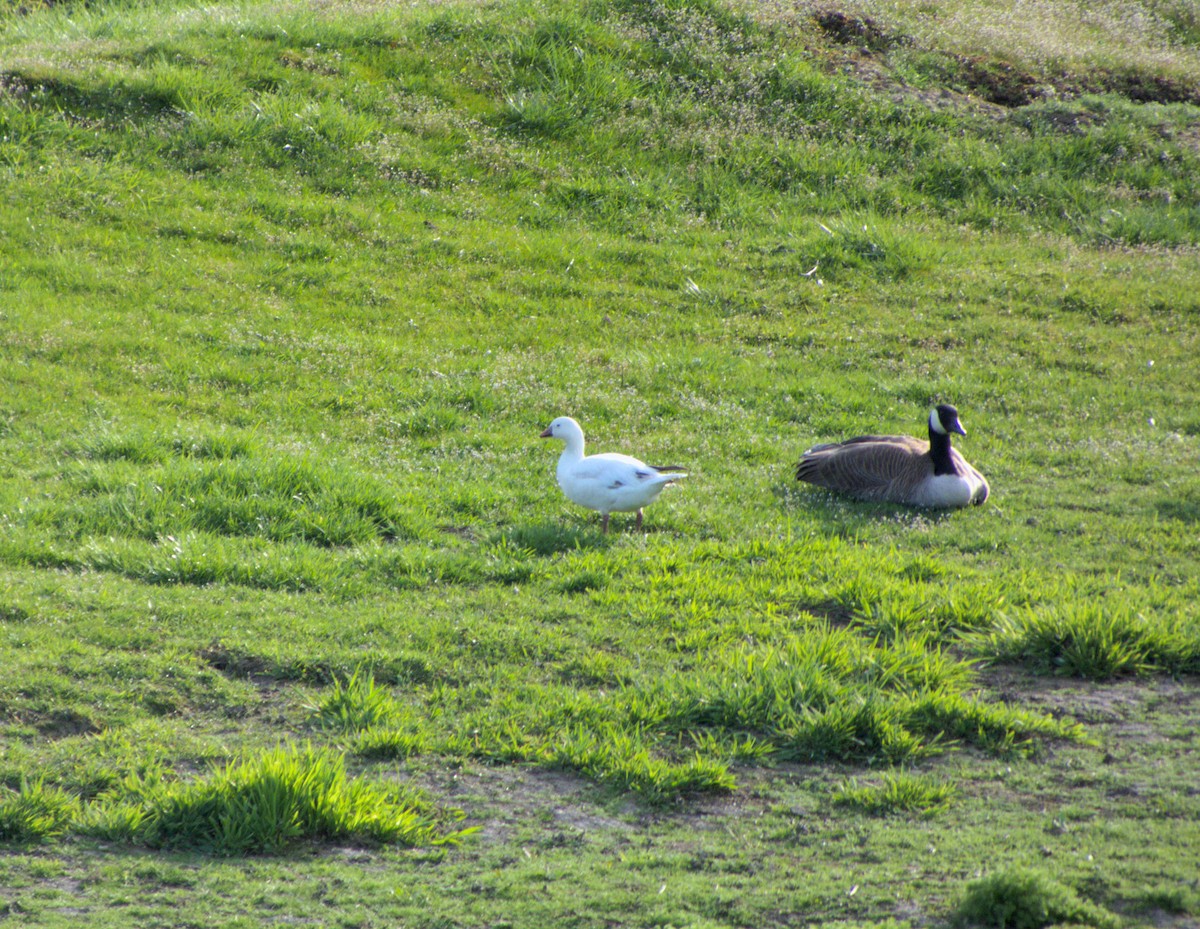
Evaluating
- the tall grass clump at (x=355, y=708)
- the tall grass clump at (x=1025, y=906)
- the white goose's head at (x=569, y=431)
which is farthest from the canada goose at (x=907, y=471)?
the tall grass clump at (x=1025, y=906)

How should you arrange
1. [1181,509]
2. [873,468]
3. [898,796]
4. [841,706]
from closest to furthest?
[898,796] → [841,706] → [1181,509] → [873,468]

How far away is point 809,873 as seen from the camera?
4543 millimetres

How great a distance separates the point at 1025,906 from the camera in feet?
13.1

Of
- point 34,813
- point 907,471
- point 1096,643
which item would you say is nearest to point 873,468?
point 907,471

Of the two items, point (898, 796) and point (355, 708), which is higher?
point (898, 796)

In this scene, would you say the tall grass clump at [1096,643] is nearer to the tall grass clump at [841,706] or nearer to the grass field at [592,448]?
the grass field at [592,448]

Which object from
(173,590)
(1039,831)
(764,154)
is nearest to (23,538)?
(173,590)

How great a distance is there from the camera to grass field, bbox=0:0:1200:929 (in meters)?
4.82

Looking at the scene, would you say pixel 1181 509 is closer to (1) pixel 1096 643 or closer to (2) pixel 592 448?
(1) pixel 1096 643

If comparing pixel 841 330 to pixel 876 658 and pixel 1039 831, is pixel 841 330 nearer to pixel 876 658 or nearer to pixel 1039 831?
pixel 876 658

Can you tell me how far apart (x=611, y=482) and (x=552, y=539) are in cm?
59

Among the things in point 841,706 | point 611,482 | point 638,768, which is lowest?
point 638,768

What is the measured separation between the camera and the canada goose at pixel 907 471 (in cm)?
935

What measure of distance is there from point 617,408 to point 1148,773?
273 inches
